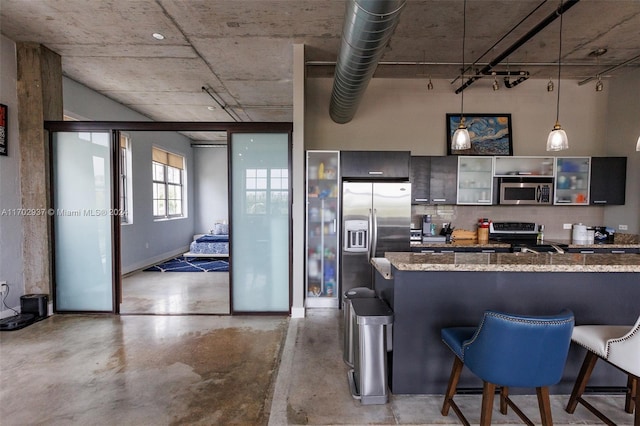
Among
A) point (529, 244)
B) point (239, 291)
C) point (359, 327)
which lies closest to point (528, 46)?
point (529, 244)

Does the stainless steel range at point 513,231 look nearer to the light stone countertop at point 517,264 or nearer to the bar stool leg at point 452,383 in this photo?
the light stone countertop at point 517,264

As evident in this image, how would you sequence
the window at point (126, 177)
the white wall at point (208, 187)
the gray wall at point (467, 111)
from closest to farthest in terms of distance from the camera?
1. the gray wall at point (467, 111)
2. the window at point (126, 177)
3. the white wall at point (208, 187)

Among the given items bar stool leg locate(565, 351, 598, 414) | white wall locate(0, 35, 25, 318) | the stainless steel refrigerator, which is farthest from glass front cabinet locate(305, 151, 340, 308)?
white wall locate(0, 35, 25, 318)

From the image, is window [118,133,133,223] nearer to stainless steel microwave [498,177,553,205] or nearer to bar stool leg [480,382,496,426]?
bar stool leg [480,382,496,426]

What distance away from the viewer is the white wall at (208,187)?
952 cm

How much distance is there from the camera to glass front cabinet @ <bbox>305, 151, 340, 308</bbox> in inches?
169

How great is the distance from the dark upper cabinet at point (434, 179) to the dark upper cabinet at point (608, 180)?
6.51 ft

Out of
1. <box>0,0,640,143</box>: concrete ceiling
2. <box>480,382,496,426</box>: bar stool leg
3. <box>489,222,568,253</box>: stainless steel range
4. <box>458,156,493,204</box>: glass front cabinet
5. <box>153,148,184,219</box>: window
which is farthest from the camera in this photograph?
<box>153,148,184,219</box>: window

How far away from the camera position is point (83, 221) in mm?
4000

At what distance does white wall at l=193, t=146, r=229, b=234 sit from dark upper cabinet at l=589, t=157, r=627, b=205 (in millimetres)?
8453

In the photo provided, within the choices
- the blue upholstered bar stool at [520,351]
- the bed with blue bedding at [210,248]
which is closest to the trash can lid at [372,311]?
the blue upholstered bar stool at [520,351]

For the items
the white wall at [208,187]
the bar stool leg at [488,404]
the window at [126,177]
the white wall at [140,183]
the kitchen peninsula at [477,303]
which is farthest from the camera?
the white wall at [208,187]

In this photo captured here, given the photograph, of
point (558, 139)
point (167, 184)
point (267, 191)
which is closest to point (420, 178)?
point (558, 139)

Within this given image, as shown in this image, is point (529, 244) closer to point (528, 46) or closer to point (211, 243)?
point (528, 46)
